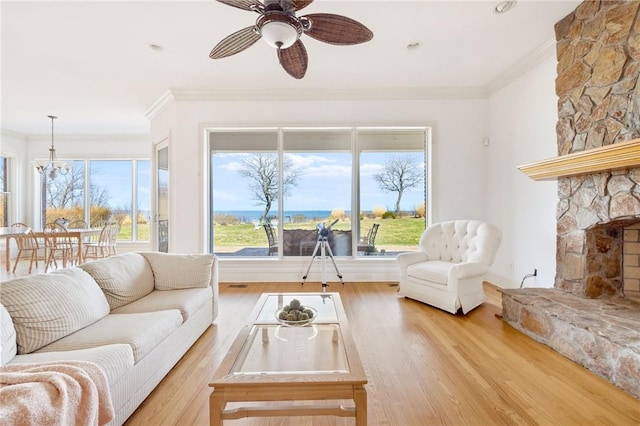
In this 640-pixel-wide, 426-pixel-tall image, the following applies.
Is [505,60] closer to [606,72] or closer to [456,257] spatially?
[606,72]

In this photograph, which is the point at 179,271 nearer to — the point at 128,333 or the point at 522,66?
the point at 128,333

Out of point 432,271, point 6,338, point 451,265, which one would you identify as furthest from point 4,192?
point 451,265

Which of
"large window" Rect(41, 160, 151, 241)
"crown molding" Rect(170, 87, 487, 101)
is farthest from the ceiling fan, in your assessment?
"large window" Rect(41, 160, 151, 241)

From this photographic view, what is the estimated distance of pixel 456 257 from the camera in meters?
3.73

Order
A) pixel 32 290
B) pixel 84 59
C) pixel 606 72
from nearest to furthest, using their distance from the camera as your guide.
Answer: pixel 32 290 < pixel 606 72 < pixel 84 59

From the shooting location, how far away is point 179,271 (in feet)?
9.25

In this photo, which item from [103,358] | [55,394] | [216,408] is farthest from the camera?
[103,358]

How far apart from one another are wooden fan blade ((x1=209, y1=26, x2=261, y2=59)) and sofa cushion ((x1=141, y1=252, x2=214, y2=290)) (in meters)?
1.84

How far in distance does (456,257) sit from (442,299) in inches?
27.3

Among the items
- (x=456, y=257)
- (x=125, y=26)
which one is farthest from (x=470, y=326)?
(x=125, y=26)

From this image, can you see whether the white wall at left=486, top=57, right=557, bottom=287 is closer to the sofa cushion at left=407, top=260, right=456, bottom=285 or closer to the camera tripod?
the sofa cushion at left=407, top=260, right=456, bottom=285

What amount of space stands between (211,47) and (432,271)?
3556 millimetres

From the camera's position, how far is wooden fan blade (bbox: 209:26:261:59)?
2.10m

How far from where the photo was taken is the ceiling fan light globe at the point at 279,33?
181cm
